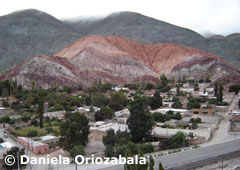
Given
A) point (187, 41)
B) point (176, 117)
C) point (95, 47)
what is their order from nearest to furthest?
point (176, 117) → point (95, 47) → point (187, 41)

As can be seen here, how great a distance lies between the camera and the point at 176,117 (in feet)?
113

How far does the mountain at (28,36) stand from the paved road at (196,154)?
4081 inches

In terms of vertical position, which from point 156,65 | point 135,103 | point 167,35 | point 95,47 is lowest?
point 135,103

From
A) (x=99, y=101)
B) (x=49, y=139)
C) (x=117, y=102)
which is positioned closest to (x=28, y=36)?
(x=99, y=101)

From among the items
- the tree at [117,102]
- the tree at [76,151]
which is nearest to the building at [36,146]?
the tree at [76,151]

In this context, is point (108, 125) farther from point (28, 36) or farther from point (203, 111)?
point (28, 36)

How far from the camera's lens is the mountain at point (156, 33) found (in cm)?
13662

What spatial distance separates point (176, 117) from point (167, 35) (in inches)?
4815

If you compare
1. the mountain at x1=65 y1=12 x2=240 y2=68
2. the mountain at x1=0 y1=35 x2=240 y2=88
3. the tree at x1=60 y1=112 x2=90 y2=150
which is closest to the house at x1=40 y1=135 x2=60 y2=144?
the tree at x1=60 y1=112 x2=90 y2=150

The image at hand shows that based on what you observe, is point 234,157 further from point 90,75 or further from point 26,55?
point 26,55

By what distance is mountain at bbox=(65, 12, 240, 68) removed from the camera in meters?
137

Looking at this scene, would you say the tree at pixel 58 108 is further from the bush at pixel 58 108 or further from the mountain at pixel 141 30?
the mountain at pixel 141 30

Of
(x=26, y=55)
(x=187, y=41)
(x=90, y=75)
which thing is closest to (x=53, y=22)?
(x=26, y=55)

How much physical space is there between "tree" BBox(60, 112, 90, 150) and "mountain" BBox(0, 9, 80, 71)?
320 ft
